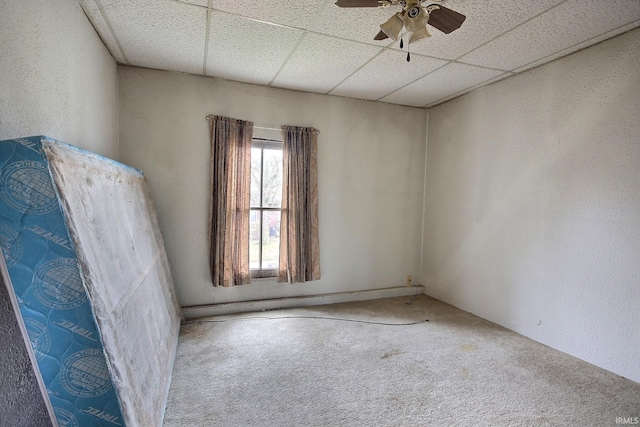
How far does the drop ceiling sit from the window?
769 millimetres

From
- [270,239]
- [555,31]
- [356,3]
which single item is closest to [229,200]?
[270,239]

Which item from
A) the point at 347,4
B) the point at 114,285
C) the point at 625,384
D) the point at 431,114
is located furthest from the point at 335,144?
the point at 625,384

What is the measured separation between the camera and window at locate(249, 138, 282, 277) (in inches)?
132

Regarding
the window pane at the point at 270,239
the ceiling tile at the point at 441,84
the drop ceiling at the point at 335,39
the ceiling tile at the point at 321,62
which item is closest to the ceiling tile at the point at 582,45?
the drop ceiling at the point at 335,39

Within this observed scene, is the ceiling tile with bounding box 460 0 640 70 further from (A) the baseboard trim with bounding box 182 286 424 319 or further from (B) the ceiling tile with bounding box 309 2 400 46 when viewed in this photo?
(A) the baseboard trim with bounding box 182 286 424 319

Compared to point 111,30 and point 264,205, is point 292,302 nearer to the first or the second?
point 264,205

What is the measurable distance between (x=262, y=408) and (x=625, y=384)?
252 centimetres

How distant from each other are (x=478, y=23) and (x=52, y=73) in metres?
2.64

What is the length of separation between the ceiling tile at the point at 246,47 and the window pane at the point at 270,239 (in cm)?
151

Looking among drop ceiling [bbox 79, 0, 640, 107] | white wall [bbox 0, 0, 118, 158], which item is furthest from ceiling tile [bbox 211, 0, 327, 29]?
white wall [bbox 0, 0, 118, 158]

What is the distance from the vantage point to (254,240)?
3.39 m

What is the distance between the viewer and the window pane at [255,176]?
131 inches

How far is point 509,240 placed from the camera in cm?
294

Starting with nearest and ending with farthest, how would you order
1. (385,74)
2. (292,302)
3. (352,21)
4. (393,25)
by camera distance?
(393,25), (352,21), (385,74), (292,302)
